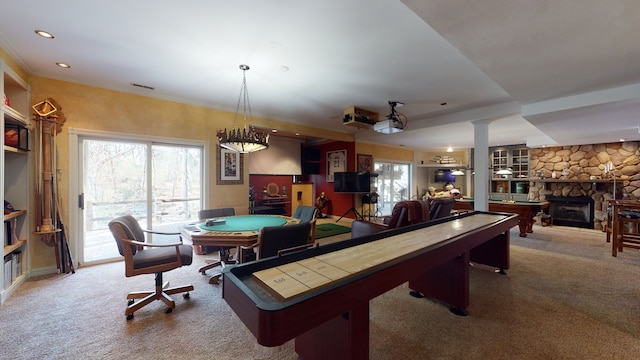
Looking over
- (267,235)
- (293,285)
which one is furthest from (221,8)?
(293,285)

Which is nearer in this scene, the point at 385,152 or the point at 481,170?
the point at 481,170

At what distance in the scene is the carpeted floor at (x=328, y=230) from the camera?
226 inches

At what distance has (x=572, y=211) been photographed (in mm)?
6930

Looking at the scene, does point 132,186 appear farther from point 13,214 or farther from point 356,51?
point 356,51

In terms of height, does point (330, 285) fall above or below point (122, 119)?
below

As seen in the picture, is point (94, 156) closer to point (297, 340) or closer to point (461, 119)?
Answer: point (297, 340)

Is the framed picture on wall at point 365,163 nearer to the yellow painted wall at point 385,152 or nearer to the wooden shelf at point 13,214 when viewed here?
the yellow painted wall at point 385,152

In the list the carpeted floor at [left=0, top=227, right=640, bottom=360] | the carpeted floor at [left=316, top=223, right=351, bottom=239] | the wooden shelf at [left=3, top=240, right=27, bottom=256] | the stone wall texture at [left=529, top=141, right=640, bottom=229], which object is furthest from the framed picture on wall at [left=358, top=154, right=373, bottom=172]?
the wooden shelf at [left=3, top=240, right=27, bottom=256]

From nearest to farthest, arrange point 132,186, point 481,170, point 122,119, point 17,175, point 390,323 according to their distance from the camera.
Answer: point 390,323
point 17,175
point 122,119
point 132,186
point 481,170

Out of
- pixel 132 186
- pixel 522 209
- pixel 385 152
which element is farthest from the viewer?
pixel 385 152

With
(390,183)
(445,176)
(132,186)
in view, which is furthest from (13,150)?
(445,176)

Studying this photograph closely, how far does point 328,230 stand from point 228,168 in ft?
9.44

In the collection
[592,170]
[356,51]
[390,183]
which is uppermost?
[356,51]

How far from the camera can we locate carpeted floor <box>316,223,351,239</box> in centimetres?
575
